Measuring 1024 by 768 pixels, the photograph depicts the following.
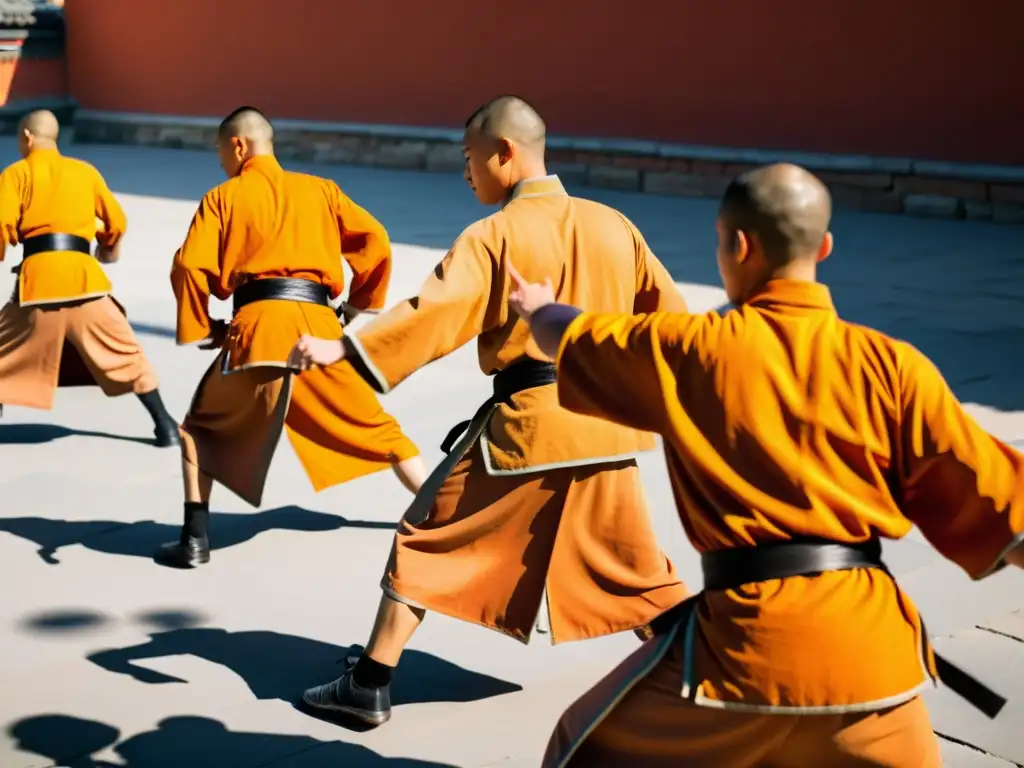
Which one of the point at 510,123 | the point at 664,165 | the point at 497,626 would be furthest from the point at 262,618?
the point at 664,165

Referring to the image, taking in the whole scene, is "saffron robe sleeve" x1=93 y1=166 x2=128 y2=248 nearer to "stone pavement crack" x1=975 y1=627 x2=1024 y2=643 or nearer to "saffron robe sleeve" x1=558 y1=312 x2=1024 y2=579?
"stone pavement crack" x1=975 y1=627 x2=1024 y2=643

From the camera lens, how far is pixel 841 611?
2402 millimetres

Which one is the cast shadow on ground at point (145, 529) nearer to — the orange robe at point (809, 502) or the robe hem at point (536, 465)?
the robe hem at point (536, 465)

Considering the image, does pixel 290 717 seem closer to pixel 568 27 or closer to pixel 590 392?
pixel 590 392

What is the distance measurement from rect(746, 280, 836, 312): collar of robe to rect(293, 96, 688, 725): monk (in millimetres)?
1189

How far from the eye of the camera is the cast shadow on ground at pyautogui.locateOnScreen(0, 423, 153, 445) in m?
6.71

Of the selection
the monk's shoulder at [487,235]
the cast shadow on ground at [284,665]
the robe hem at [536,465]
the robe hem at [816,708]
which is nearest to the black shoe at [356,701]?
the cast shadow on ground at [284,665]

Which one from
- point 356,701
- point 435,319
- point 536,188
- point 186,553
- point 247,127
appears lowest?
point 356,701

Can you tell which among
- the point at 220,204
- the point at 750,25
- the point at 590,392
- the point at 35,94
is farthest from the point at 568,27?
the point at 590,392

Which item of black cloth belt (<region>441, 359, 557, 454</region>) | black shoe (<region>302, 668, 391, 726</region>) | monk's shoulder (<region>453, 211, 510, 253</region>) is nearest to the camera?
monk's shoulder (<region>453, 211, 510, 253</region>)

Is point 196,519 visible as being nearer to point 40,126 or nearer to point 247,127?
point 247,127

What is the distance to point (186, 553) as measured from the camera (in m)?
5.05

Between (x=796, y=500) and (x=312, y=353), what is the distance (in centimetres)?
121

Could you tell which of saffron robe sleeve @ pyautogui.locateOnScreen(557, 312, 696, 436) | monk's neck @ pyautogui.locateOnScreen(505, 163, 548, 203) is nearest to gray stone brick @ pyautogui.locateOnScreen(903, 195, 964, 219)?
monk's neck @ pyautogui.locateOnScreen(505, 163, 548, 203)
